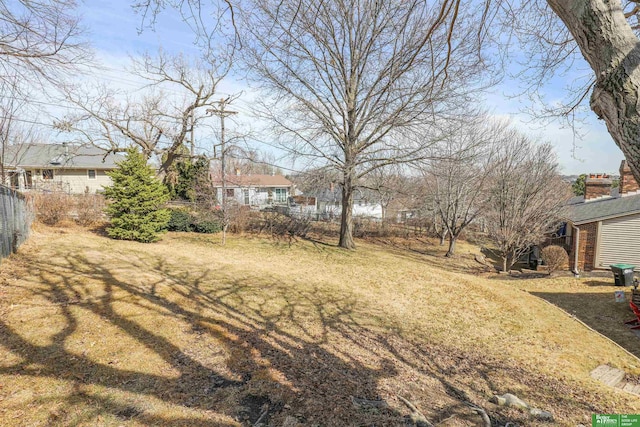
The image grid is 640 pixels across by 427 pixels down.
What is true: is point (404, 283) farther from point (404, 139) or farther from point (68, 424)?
point (68, 424)

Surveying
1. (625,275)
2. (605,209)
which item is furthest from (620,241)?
(625,275)

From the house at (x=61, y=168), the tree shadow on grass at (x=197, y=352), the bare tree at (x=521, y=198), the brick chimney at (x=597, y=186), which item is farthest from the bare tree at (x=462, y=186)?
the house at (x=61, y=168)

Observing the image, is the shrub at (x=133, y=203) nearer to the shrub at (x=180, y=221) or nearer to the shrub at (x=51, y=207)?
the shrub at (x=180, y=221)

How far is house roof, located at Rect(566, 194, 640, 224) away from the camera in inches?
508

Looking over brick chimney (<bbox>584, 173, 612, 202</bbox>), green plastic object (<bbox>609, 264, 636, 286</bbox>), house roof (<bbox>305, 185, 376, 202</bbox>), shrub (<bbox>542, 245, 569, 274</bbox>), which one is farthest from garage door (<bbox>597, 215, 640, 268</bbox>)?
house roof (<bbox>305, 185, 376, 202</bbox>)

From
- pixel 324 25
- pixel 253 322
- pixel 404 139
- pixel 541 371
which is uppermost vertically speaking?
pixel 324 25

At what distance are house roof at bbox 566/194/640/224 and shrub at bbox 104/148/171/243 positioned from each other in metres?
18.4

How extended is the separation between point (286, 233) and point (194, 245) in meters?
5.84

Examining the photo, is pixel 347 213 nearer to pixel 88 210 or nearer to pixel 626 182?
pixel 88 210

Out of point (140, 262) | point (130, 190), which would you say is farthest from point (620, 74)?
point (130, 190)

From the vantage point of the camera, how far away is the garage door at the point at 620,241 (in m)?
12.8

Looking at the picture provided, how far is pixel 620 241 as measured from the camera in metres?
13.0

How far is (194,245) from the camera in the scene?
1275cm

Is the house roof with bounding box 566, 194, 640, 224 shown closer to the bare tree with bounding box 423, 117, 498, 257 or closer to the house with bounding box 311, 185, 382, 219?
the bare tree with bounding box 423, 117, 498, 257
